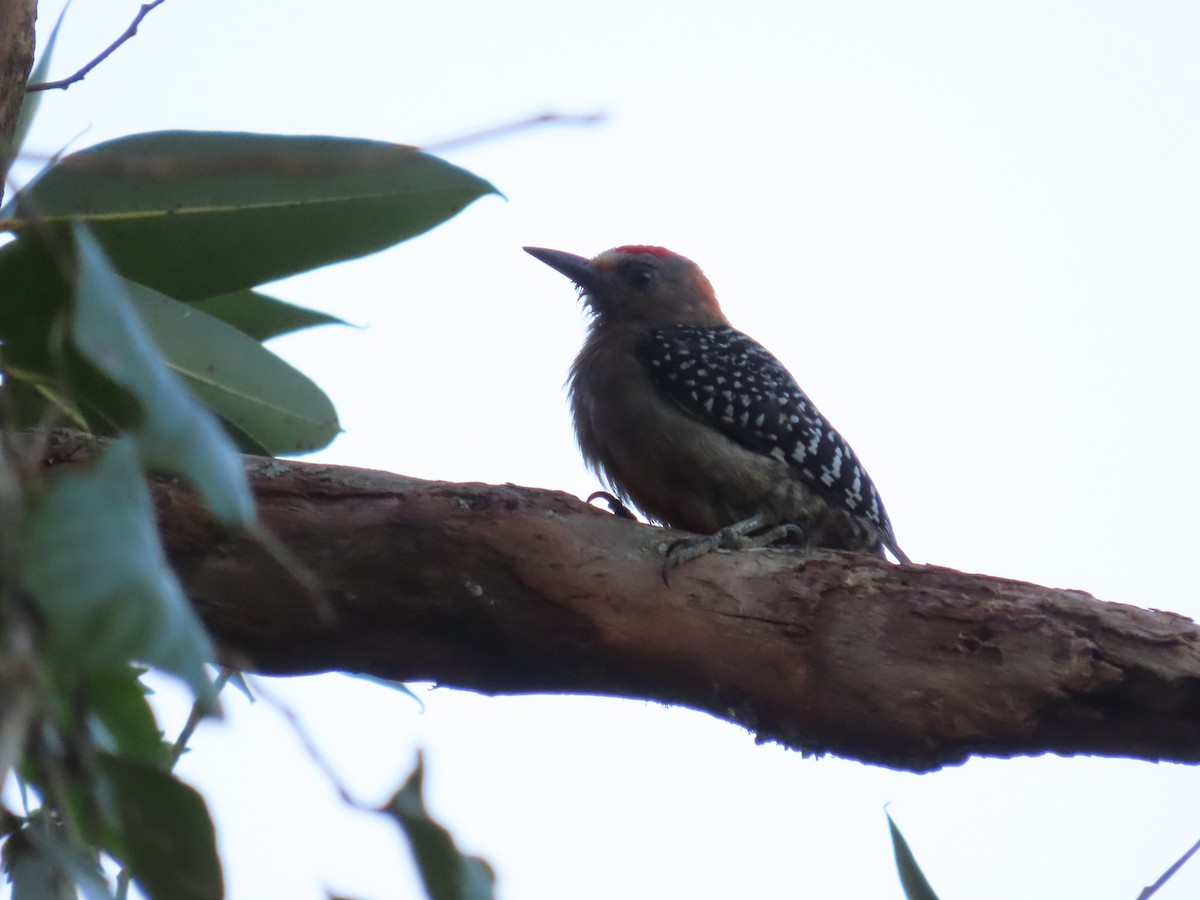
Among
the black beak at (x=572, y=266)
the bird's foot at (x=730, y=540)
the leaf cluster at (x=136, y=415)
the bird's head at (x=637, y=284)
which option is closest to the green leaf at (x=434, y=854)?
the leaf cluster at (x=136, y=415)

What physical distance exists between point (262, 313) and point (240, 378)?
43cm

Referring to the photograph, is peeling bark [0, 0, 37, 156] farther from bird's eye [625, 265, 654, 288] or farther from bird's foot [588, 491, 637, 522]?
bird's eye [625, 265, 654, 288]

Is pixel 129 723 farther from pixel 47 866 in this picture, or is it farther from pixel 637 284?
pixel 637 284

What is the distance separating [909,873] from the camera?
2.22m

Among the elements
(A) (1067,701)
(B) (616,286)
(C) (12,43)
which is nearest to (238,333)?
(C) (12,43)

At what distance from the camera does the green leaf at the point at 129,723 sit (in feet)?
5.92

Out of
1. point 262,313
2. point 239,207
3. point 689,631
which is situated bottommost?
point 689,631

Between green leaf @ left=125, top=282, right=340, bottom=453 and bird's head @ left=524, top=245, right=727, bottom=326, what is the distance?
222cm

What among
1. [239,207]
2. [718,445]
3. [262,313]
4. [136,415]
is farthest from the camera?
[718,445]

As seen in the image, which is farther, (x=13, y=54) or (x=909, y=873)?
(x=13, y=54)

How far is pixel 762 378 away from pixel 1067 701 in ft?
6.59

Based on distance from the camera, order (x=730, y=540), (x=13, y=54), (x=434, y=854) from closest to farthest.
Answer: (x=434, y=854) < (x=13, y=54) < (x=730, y=540)

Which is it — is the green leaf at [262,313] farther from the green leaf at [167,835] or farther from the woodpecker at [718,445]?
the green leaf at [167,835]

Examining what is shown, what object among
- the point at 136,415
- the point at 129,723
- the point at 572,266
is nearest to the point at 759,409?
the point at 572,266
